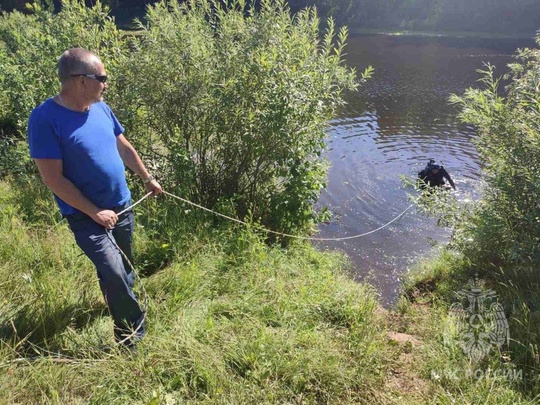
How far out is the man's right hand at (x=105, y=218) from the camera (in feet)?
8.44

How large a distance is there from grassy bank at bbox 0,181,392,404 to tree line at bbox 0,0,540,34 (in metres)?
42.6

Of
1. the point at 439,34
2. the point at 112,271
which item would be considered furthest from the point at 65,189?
the point at 439,34

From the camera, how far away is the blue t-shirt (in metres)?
2.43

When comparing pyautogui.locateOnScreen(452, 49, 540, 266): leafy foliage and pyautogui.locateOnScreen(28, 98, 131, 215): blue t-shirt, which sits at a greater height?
pyautogui.locateOnScreen(28, 98, 131, 215): blue t-shirt

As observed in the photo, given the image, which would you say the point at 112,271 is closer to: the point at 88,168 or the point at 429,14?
the point at 88,168

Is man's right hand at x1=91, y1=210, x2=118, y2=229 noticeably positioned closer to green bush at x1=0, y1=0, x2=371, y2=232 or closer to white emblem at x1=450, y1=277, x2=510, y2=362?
green bush at x1=0, y1=0, x2=371, y2=232

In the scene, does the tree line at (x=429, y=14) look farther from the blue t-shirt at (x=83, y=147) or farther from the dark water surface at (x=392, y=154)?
the blue t-shirt at (x=83, y=147)

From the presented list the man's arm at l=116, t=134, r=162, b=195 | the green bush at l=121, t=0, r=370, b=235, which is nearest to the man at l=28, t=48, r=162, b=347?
the man's arm at l=116, t=134, r=162, b=195

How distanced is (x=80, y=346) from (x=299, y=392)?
5.02ft

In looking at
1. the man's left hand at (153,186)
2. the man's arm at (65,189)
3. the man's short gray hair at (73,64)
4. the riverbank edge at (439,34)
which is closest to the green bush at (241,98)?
the man's left hand at (153,186)

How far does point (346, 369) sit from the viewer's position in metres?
2.69

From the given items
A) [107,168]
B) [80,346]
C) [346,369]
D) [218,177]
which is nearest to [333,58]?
[218,177]

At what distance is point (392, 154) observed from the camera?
11.8 m

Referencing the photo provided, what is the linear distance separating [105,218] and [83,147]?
1.54ft
